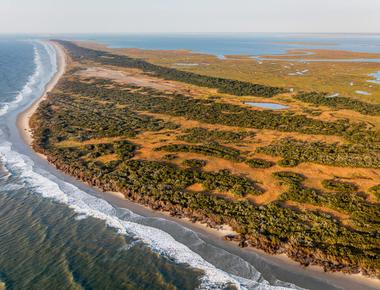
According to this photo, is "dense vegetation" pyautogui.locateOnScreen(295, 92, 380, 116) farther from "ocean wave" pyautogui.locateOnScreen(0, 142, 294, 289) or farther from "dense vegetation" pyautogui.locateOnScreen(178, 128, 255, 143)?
"ocean wave" pyautogui.locateOnScreen(0, 142, 294, 289)

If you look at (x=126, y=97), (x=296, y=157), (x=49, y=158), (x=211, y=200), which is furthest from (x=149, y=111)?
(x=211, y=200)

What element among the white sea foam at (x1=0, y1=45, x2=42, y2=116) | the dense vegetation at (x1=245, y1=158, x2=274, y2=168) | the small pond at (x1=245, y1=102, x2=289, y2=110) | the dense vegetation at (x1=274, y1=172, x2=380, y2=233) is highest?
the dense vegetation at (x1=274, y1=172, x2=380, y2=233)

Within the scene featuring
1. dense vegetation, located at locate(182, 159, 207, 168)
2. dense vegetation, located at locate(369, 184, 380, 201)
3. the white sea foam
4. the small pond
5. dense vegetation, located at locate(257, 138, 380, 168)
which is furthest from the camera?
the small pond

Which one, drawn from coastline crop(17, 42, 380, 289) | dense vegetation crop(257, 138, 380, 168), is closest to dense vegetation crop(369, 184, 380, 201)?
dense vegetation crop(257, 138, 380, 168)

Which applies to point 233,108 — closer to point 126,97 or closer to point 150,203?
point 126,97

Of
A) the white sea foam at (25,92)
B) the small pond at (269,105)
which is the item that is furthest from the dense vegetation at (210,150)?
the white sea foam at (25,92)

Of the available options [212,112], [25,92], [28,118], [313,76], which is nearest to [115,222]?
[212,112]
